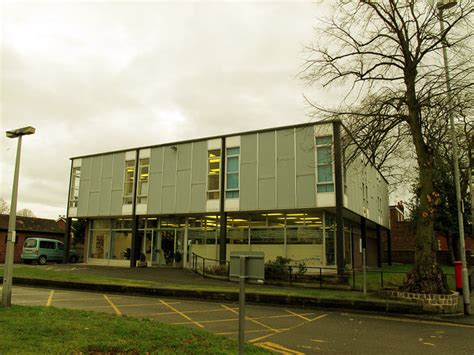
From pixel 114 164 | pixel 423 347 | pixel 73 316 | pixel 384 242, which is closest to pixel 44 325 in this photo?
pixel 73 316

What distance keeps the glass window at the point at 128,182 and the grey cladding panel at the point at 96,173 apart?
2655 millimetres

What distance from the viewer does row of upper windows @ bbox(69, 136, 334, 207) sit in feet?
67.9

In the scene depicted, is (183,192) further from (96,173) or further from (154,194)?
(96,173)

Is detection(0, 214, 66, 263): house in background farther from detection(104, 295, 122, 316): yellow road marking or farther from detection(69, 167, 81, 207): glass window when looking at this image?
detection(104, 295, 122, 316): yellow road marking

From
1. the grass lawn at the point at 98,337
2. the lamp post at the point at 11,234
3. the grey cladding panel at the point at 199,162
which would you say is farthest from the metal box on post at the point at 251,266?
the grey cladding panel at the point at 199,162

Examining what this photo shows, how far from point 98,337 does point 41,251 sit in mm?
28393

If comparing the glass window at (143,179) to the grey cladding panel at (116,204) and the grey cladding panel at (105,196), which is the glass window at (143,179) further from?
the grey cladding panel at (105,196)

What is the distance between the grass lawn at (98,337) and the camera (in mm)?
6102

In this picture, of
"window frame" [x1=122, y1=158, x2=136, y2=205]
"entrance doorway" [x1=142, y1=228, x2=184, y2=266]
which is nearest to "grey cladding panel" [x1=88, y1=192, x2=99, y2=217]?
"window frame" [x1=122, y1=158, x2=136, y2=205]

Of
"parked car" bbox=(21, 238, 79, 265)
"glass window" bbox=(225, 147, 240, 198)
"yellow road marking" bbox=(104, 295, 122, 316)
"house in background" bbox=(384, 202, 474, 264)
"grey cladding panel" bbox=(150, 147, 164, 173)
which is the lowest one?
"yellow road marking" bbox=(104, 295, 122, 316)

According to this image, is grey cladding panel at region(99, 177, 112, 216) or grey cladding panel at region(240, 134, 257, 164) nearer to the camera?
grey cladding panel at region(240, 134, 257, 164)

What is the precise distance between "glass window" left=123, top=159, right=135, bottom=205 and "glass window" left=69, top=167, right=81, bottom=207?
16.3 feet

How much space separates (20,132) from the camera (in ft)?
35.9

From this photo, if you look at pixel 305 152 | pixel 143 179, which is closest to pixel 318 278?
pixel 305 152
